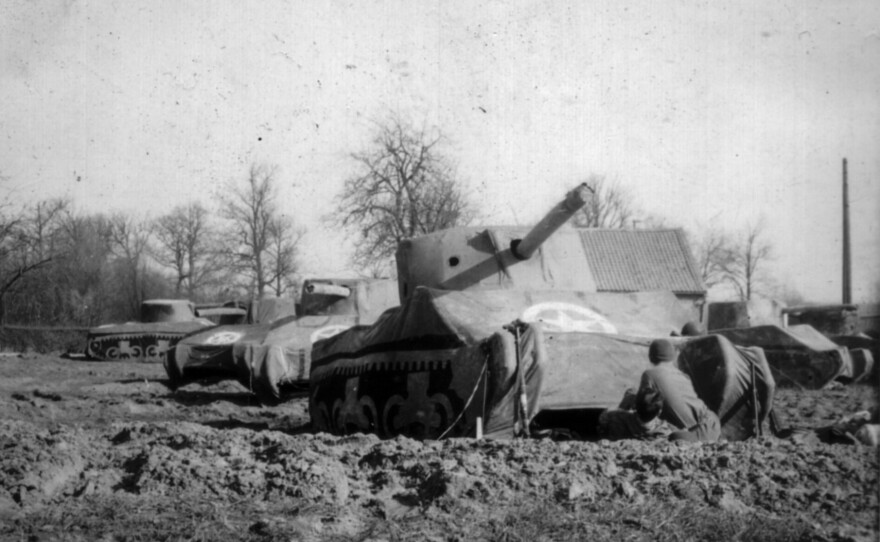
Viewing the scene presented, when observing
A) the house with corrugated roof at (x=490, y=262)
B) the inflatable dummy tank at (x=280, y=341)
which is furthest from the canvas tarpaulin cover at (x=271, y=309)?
the house with corrugated roof at (x=490, y=262)

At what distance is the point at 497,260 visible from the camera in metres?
9.95

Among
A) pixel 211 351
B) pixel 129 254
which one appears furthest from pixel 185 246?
pixel 211 351

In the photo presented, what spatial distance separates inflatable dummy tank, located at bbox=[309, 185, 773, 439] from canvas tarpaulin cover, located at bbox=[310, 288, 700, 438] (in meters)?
0.01

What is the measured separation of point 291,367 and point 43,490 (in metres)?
9.32

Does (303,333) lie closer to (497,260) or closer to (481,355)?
(497,260)

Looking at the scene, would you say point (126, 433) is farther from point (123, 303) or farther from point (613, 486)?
point (123, 303)

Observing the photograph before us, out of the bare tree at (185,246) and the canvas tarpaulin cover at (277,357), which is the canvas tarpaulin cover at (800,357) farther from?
the bare tree at (185,246)

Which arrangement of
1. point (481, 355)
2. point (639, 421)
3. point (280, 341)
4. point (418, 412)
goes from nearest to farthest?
1. point (639, 421)
2. point (481, 355)
3. point (418, 412)
4. point (280, 341)

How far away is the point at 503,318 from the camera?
815cm

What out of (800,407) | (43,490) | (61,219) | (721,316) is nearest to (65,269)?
(61,219)

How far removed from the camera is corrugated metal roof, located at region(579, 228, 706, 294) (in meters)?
36.4

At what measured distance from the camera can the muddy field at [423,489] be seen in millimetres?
4375

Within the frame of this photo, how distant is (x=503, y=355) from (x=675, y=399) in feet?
4.16

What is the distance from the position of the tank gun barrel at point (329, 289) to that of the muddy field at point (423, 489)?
8643 millimetres
